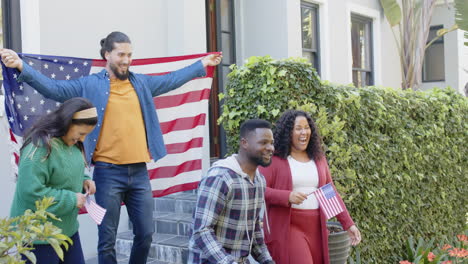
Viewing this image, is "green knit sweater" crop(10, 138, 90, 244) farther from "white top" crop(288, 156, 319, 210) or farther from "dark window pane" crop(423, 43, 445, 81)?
"dark window pane" crop(423, 43, 445, 81)

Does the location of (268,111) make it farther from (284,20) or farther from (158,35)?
(284,20)

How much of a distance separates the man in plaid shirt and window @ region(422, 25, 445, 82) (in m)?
12.8

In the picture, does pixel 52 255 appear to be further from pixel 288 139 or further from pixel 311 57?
pixel 311 57

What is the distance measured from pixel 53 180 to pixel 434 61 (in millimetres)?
13721

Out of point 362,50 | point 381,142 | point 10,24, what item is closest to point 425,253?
point 381,142

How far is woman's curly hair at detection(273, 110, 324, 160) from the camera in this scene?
14.0 feet

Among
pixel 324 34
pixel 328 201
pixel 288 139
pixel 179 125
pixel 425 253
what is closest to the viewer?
pixel 328 201

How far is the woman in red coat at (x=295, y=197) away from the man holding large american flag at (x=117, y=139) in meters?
0.98

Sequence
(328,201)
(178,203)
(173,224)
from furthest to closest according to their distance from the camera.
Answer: (178,203), (173,224), (328,201)

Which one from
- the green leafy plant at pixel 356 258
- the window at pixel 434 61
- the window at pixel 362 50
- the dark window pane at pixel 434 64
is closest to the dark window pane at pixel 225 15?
the window at pixel 362 50

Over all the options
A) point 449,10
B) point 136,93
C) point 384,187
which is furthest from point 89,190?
point 449,10

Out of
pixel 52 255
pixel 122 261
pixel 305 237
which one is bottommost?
pixel 122 261

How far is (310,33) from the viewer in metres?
10.3

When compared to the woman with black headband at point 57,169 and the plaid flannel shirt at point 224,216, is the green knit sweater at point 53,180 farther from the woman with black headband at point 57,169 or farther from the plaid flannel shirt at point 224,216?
the plaid flannel shirt at point 224,216
